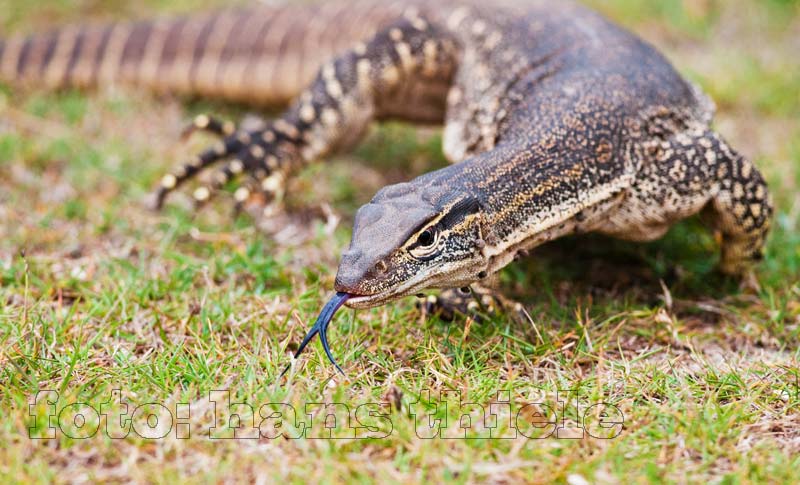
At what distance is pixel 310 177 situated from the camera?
5578 millimetres

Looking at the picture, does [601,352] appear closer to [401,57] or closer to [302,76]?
[401,57]

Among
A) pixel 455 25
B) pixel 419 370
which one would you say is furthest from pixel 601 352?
pixel 455 25

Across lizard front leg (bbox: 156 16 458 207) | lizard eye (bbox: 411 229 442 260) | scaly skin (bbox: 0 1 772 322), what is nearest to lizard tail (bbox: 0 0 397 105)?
scaly skin (bbox: 0 1 772 322)

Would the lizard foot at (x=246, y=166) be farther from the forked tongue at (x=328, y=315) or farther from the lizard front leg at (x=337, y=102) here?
the forked tongue at (x=328, y=315)

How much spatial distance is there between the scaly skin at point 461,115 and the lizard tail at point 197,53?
1cm

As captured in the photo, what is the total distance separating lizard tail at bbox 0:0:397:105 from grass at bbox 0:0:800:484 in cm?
102

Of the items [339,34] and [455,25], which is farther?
[339,34]

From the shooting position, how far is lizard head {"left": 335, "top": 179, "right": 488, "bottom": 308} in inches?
114

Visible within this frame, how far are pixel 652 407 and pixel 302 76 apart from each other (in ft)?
14.0

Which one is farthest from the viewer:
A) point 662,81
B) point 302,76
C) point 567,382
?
point 302,76

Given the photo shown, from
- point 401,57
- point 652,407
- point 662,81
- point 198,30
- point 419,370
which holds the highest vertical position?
point 198,30

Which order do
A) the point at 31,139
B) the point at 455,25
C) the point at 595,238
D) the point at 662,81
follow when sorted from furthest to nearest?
the point at 31,139
the point at 455,25
the point at 595,238
the point at 662,81

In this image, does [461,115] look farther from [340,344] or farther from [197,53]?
[197,53]

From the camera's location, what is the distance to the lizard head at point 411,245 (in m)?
2.89
